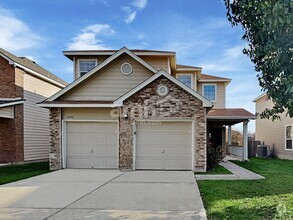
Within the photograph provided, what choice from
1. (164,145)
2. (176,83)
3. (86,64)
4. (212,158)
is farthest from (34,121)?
(212,158)

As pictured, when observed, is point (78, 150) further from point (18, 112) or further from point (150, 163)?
point (18, 112)

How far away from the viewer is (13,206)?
740 cm

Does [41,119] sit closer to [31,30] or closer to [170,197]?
[31,30]

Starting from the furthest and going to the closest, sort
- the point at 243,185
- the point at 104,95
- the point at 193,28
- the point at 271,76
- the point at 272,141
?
the point at 272,141, the point at 104,95, the point at 193,28, the point at 243,185, the point at 271,76

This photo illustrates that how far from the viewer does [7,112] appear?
17.0 metres

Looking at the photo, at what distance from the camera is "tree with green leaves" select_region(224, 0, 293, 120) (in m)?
4.88

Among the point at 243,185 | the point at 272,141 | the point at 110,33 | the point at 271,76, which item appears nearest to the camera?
the point at 271,76

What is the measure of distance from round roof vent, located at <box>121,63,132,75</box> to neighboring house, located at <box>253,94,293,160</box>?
1088cm

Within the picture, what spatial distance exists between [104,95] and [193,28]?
5677mm

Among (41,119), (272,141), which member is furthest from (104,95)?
(272,141)

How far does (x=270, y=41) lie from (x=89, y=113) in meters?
11.1

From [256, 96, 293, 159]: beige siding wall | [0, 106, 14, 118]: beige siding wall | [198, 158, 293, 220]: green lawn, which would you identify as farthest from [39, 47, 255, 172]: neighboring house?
[256, 96, 293, 159]: beige siding wall

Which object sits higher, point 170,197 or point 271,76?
point 271,76

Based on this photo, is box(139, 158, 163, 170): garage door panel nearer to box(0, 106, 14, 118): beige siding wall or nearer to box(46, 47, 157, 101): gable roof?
box(46, 47, 157, 101): gable roof
